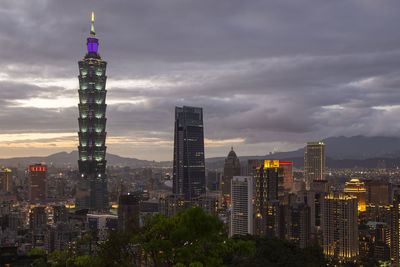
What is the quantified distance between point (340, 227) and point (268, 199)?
122ft

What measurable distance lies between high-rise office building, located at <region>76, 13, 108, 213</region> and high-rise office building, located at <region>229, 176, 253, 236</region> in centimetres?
5445

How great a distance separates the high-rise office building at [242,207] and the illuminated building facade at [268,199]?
2.86 m

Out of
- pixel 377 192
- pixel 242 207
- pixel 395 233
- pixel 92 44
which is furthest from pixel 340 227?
pixel 92 44

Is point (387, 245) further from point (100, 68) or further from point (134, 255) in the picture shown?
point (100, 68)

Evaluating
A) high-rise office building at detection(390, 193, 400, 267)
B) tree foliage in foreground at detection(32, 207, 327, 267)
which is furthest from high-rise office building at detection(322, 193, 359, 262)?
tree foliage in foreground at detection(32, 207, 327, 267)

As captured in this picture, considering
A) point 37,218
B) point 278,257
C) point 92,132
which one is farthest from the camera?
point 92,132

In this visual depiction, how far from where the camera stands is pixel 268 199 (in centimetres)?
14138

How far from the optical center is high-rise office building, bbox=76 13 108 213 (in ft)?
541

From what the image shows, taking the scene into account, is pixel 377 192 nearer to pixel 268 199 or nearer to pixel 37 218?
pixel 268 199

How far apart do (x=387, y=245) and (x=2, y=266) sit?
80.3m

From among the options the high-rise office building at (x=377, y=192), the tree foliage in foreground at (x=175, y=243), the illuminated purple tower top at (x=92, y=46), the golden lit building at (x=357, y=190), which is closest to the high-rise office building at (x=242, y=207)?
the golden lit building at (x=357, y=190)

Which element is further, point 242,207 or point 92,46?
point 92,46

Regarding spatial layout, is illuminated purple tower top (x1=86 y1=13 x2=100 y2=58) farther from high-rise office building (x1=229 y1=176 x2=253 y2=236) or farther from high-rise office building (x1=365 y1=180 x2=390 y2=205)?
high-rise office building (x1=365 y1=180 x2=390 y2=205)

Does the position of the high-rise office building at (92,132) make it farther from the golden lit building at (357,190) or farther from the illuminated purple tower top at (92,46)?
the golden lit building at (357,190)
